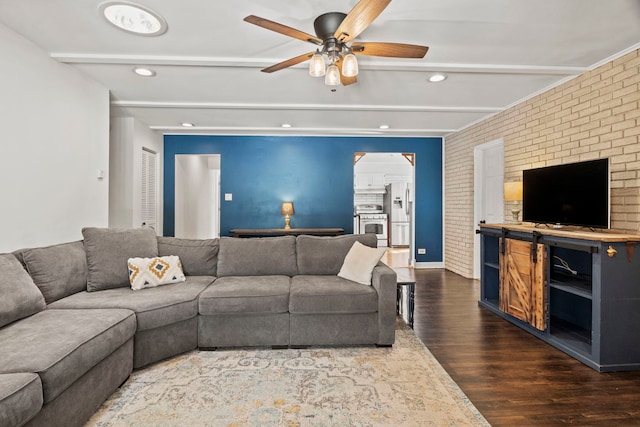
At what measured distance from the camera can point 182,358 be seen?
2.45 metres

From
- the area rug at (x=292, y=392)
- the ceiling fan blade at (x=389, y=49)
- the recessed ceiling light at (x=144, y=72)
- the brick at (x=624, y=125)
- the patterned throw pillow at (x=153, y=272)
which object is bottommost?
the area rug at (x=292, y=392)

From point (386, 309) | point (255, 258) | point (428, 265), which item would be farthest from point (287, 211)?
point (386, 309)

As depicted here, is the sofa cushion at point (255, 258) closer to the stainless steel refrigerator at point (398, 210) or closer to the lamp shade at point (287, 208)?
the lamp shade at point (287, 208)

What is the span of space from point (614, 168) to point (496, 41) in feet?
4.98

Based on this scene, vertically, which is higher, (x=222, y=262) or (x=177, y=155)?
(x=177, y=155)

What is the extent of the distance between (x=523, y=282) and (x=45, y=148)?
4481mm

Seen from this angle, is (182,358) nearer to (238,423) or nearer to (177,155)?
(238,423)

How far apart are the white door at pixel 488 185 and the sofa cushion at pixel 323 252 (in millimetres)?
2466

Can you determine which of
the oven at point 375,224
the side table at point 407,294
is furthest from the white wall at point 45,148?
the oven at point 375,224

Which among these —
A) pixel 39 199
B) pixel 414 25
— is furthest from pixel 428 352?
pixel 39 199

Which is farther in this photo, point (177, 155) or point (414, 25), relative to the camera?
point (177, 155)

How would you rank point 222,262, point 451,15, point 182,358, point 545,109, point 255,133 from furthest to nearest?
point 255,133 < point 545,109 < point 222,262 < point 182,358 < point 451,15

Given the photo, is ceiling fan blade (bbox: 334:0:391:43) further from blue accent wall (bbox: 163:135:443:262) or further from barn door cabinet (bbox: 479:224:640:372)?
blue accent wall (bbox: 163:135:443:262)

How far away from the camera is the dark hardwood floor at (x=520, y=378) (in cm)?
182
